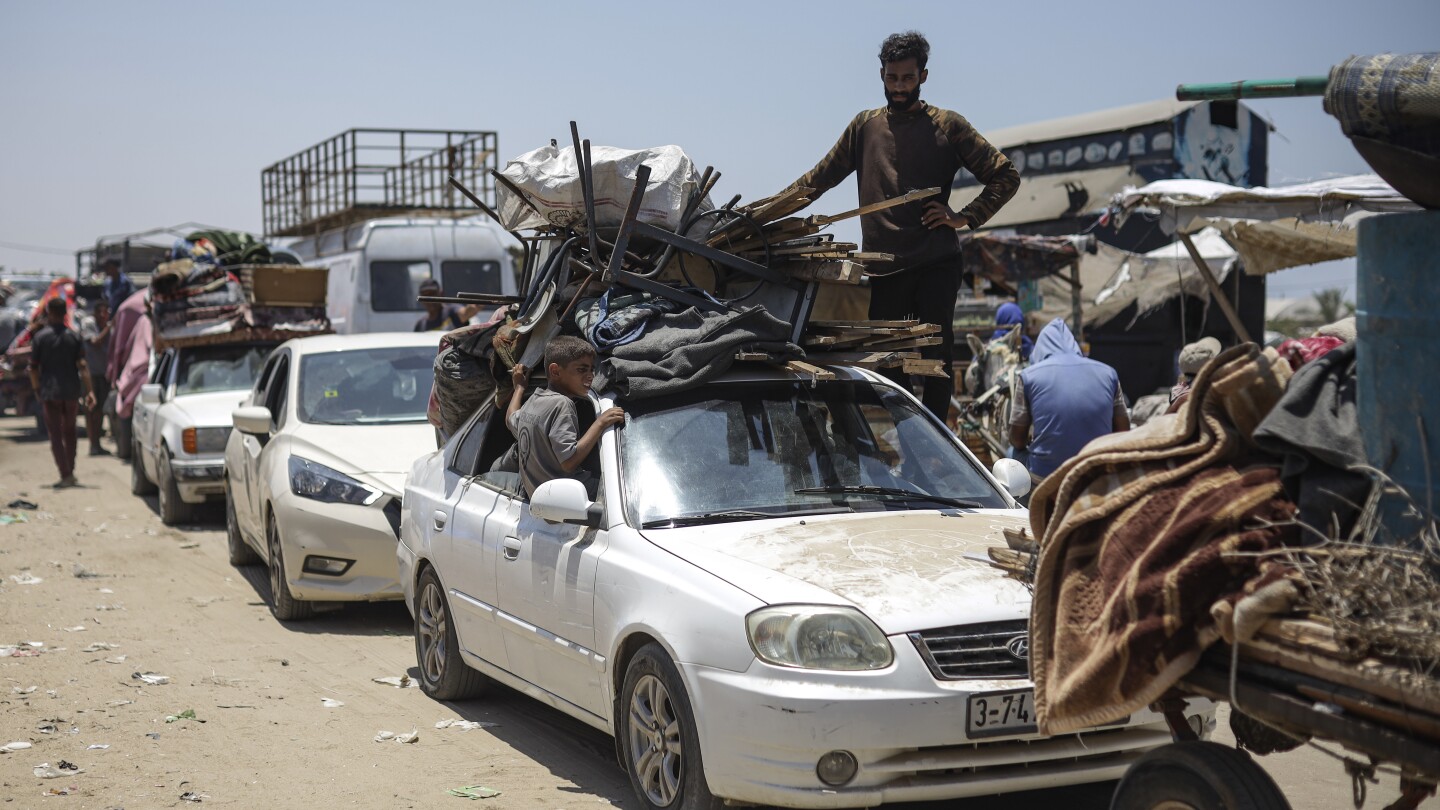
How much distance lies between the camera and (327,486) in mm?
8891

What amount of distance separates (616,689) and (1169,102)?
58.2 ft

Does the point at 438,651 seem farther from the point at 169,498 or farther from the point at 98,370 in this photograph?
the point at 98,370

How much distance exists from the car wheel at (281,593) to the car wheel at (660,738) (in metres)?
4.56

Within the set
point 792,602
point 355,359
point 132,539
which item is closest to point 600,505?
point 792,602

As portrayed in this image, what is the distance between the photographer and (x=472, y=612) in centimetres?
637

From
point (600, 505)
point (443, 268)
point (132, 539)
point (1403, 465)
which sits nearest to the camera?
point (1403, 465)

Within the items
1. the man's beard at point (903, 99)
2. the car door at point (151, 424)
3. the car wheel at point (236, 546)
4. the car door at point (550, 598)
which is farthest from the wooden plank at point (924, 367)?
the car door at point (151, 424)

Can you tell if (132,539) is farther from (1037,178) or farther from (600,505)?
(1037,178)

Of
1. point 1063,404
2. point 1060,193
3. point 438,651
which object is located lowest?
point 438,651

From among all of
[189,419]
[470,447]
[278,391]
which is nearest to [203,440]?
[189,419]

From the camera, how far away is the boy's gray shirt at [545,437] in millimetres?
5781

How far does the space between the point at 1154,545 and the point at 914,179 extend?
448cm

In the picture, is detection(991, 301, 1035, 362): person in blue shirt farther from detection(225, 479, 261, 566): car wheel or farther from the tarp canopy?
detection(225, 479, 261, 566): car wheel

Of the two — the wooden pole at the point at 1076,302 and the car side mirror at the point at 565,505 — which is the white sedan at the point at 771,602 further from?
the wooden pole at the point at 1076,302
